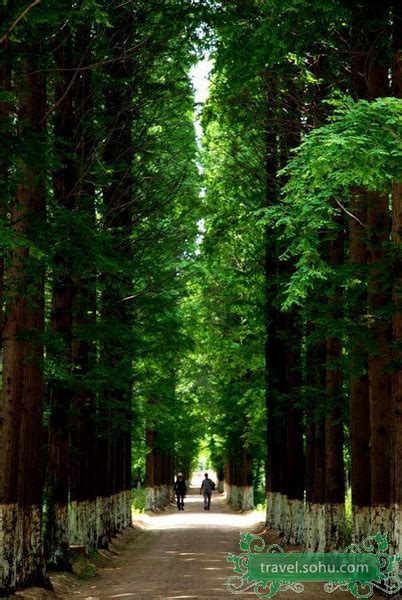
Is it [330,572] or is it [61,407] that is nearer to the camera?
[330,572]

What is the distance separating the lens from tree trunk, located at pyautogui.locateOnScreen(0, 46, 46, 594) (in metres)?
11.4

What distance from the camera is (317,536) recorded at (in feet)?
56.7

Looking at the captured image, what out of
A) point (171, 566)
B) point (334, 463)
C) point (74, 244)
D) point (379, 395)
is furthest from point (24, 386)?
point (334, 463)

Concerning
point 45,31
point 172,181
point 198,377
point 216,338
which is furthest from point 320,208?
point 198,377

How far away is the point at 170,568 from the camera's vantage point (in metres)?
16.3

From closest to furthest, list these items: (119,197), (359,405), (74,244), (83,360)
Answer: (74,244) → (359,405) → (83,360) → (119,197)

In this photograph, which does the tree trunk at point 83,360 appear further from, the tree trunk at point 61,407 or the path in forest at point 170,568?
the path in forest at point 170,568

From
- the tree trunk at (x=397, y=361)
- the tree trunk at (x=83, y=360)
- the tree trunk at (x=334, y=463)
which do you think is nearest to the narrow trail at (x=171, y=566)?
the tree trunk at (x=83, y=360)

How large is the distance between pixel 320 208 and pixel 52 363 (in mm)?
5179

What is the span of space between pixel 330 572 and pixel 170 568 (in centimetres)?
353

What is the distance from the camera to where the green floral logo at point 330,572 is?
11250 millimetres

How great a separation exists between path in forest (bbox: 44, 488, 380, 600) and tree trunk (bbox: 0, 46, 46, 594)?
1340mm

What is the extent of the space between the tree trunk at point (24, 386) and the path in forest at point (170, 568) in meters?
1.34

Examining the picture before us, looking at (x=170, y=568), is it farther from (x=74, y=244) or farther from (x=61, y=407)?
(x=74, y=244)
